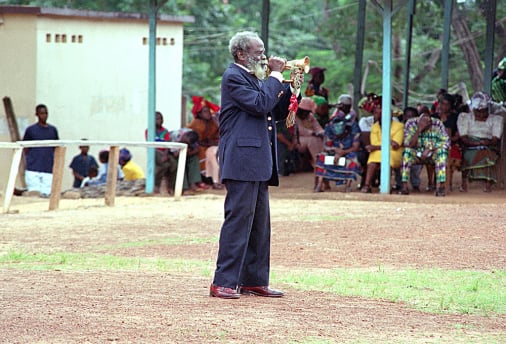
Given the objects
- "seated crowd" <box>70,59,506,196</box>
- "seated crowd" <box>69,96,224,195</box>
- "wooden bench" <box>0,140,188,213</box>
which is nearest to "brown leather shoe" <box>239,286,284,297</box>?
"wooden bench" <box>0,140,188,213</box>

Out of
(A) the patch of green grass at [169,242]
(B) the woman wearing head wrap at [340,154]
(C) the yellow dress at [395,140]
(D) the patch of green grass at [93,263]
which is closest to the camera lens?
(D) the patch of green grass at [93,263]

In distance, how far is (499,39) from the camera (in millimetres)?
28469

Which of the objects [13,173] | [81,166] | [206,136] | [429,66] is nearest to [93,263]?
[13,173]

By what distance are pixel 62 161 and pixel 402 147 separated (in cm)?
553

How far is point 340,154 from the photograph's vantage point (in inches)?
674

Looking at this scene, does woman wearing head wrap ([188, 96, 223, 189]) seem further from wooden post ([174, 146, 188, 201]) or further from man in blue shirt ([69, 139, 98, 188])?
man in blue shirt ([69, 139, 98, 188])

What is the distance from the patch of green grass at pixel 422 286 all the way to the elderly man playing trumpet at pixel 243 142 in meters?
0.78

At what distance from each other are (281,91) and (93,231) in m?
5.21

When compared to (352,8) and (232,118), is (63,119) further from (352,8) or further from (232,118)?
(232,118)

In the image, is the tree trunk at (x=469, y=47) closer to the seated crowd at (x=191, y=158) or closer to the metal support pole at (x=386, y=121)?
the seated crowd at (x=191, y=158)

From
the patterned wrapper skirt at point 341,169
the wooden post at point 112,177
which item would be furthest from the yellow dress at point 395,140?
the wooden post at point 112,177

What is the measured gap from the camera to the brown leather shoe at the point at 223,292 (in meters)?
7.08

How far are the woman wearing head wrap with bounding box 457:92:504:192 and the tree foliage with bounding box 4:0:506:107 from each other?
8263mm

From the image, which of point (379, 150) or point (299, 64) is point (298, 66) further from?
point (379, 150)
